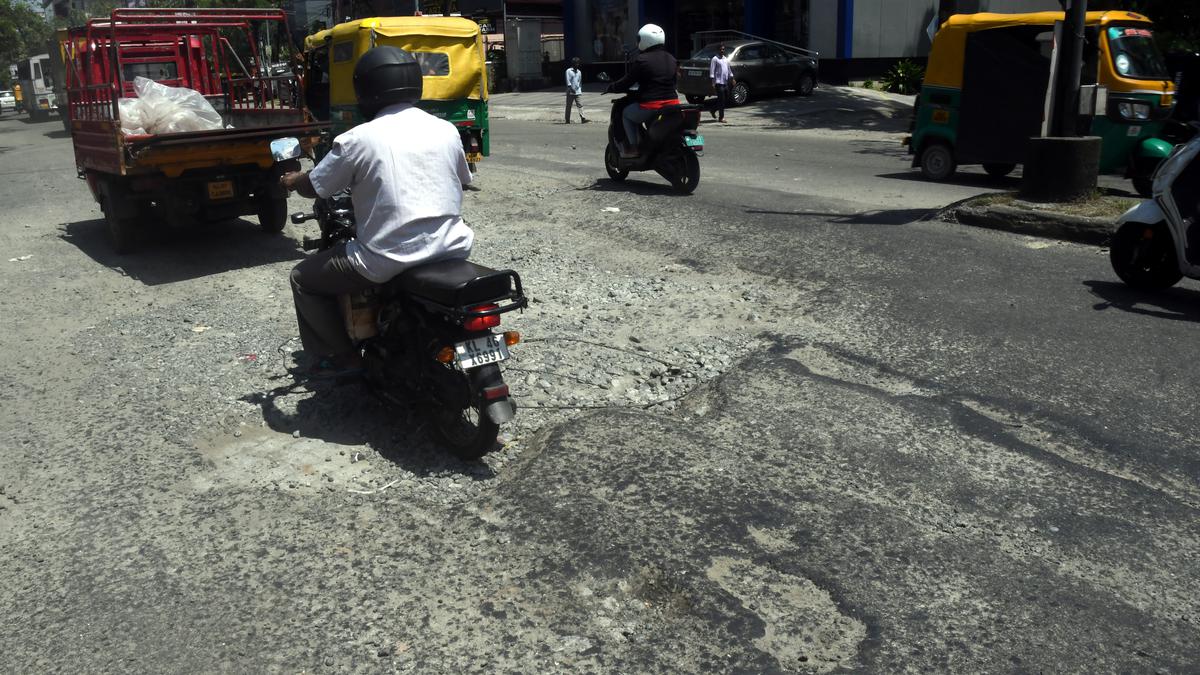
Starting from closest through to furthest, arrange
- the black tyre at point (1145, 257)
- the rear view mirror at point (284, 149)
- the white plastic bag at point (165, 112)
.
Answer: the rear view mirror at point (284, 149) → the black tyre at point (1145, 257) → the white plastic bag at point (165, 112)

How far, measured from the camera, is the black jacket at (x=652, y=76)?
11469 mm

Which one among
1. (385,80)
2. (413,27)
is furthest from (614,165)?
(385,80)

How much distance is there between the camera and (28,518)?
13.6 ft

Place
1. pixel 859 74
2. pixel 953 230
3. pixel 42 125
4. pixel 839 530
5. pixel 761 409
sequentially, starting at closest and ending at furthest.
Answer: pixel 839 530
pixel 761 409
pixel 953 230
pixel 859 74
pixel 42 125

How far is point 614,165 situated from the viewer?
1243cm

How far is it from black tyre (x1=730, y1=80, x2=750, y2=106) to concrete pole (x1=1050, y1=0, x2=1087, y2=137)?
58.0ft

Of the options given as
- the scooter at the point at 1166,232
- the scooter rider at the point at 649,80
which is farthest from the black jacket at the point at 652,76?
the scooter at the point at 1166,232

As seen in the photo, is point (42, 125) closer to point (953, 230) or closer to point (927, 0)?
point (927, 0)

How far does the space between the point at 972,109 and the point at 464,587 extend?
36.4 feet

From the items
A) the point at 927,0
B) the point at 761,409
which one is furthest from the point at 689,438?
the point at 927,0

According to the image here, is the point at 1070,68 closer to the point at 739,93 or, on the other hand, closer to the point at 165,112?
the point at 165,112

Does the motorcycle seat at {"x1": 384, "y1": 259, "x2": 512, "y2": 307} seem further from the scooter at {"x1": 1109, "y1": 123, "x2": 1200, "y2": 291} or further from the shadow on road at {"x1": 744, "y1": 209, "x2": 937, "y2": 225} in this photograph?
the shadow on road at {"x1": 744, "y1": 209, "x2": 937, "y2": 225}

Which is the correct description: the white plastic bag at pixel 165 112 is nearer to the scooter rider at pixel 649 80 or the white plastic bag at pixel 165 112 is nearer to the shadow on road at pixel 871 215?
the scooter rider at pixel 649 80

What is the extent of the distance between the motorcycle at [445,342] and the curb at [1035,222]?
6084mm
